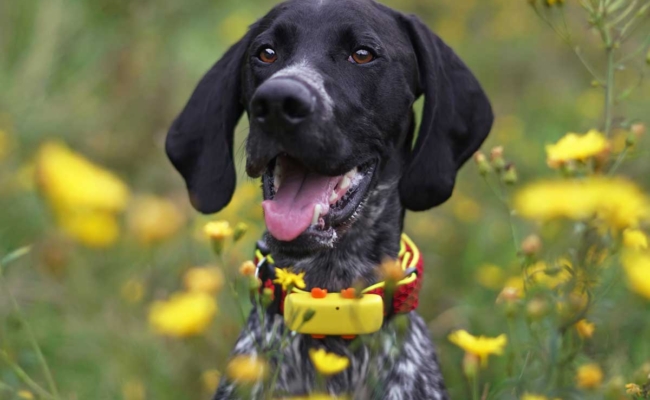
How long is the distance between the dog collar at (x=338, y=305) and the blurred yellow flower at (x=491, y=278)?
3.66 feet

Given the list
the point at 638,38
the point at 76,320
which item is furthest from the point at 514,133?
the point at 76,320

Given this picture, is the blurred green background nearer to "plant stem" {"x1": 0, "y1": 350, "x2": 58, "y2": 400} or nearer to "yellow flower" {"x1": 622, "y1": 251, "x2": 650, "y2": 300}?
"plant stem" {"x1": 0, "y1": 350, "x2": 58, "y2": 400}

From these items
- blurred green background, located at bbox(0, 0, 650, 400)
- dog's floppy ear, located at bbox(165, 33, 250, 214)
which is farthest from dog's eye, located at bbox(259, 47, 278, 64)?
blurred green background, located at bbox(0, 0, 650, 400)

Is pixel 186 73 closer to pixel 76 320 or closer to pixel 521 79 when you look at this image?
pixel 521 79

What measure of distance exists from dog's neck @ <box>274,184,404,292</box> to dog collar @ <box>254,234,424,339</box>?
15 cm

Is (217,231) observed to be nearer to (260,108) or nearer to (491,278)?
(260,108)

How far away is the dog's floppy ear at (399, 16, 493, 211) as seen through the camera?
10.4 ft

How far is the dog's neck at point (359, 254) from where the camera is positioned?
129 inches

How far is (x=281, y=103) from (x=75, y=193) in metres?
1.15

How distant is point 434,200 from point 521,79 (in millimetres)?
4949

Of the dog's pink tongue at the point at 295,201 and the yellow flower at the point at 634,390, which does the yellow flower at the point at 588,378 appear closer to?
the yellow flower at the point at 634,390

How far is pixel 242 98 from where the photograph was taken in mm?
3322

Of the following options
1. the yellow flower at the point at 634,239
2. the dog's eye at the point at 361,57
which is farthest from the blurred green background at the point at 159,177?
the dog's eye at the point at 361,57

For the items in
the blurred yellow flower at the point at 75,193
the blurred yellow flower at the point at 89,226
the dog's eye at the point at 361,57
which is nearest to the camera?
the blurred yellow flower at the point at 75,193
